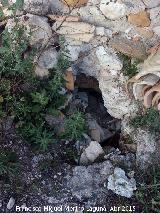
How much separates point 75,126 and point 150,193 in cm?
109

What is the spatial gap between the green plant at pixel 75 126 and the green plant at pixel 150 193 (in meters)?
0.88

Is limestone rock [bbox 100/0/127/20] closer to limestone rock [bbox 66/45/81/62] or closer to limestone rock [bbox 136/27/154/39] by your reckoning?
limestone rock [bbox 136/27/154/39]

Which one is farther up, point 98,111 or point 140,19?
point 140,19

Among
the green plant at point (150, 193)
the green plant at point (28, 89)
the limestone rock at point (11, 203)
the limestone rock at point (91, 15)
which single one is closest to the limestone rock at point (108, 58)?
the limestone rock at point (91, 15)

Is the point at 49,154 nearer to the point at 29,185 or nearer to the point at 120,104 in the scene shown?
the point at 29,185

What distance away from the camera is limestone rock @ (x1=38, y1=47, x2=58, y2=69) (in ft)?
15.8

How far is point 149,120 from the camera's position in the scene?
15.9 feet

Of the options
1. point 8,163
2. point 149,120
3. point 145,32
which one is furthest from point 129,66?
point 8,163

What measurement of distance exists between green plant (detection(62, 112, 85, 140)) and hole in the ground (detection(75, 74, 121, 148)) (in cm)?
64

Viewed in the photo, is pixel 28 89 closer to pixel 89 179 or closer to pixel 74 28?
pixel 74 28

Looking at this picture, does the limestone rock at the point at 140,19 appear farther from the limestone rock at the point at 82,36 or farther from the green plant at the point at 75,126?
the green plant at the point at 75,126

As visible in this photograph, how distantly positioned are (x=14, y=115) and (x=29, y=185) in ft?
2.52

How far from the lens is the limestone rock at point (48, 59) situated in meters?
4.81

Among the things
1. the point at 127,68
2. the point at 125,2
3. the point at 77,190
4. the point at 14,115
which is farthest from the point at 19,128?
the point at 125,2
